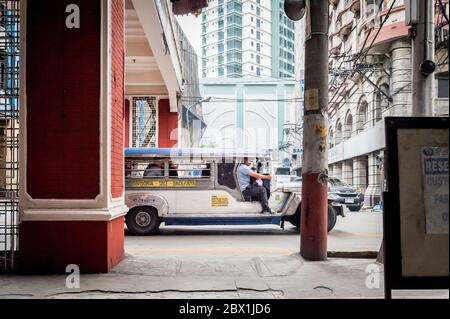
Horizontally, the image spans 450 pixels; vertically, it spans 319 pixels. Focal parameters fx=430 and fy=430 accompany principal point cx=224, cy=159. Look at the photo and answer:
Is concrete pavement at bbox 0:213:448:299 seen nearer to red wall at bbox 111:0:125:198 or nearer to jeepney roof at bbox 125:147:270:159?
red wall at bbox 111:0:125:198

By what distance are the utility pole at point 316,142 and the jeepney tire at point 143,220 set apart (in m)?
4.63

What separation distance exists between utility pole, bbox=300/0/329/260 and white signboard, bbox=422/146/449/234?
13.3 ft

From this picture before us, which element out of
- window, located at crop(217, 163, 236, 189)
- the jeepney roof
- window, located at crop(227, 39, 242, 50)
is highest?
window, located at crop(227, 39, 242, 50)

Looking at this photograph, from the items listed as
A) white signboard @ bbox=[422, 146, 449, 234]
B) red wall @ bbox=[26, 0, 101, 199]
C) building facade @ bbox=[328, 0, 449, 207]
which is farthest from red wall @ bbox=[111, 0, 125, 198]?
building facade @ bbox=[328, 0, 449, 207]

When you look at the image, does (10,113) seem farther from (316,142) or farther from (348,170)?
(348,170)

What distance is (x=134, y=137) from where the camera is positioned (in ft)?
58.7

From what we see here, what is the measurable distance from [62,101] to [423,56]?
545 cm

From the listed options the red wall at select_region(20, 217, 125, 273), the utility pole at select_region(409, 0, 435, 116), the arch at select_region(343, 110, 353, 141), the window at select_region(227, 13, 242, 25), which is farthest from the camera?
the arch at select_region(343, 110, 353, 141)

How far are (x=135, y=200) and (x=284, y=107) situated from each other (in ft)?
175

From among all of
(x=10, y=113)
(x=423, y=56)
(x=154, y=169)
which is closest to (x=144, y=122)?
(x=154, y=169)

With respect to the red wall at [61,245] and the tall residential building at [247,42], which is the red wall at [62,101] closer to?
Answer: the red wall at [61,245]

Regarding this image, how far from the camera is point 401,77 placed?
19672 mm

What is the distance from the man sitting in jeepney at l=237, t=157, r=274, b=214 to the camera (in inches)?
414
